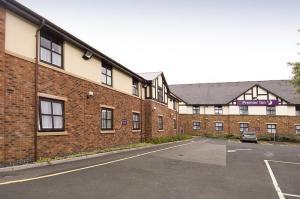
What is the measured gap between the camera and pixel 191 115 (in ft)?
169

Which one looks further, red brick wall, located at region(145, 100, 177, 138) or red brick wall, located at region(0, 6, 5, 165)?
red brick wall, located at region(145, 100, 177, 138)

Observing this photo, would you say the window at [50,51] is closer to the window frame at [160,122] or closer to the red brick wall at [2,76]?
the red brick wall at [2,76]

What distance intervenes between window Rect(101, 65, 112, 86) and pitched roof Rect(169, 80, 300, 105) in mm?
33013

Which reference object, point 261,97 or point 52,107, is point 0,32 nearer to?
point 52,107

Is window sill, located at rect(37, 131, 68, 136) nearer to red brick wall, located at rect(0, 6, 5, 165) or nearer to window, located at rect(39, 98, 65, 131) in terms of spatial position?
window, located at rect(39, 98, 65, 131)

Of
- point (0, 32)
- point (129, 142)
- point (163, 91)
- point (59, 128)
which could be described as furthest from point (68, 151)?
point (163, 91)

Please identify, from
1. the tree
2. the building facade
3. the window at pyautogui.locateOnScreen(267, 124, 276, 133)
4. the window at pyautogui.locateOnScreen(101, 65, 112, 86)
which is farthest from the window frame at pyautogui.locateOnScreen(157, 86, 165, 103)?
the window at pyautogui.locateOnScreen(267, 124, 276, 133)

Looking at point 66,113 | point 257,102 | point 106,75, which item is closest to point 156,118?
point 106,75

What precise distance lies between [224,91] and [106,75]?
37.6 meters

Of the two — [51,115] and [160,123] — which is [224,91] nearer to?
[160,123]

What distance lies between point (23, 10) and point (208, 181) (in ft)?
29.0

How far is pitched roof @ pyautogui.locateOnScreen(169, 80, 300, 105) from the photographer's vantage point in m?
48.2

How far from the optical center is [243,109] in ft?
157

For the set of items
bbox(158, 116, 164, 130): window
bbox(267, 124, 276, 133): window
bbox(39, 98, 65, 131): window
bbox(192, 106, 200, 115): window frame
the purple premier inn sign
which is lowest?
bbox(267, 124, 276, 133): window
